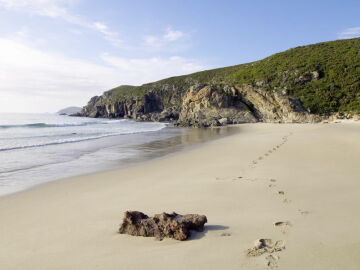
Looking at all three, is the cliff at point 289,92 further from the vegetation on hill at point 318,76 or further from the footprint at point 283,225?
the footprint at point 283,225

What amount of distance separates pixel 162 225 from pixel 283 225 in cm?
176

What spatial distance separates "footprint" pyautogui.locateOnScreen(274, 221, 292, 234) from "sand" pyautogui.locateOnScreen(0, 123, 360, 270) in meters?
0.03

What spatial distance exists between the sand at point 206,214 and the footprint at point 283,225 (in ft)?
0.09

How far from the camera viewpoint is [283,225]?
393cm

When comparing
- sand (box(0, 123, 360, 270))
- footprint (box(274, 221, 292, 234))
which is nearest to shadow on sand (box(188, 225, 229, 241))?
sand (box(0, 123, 360, 270))

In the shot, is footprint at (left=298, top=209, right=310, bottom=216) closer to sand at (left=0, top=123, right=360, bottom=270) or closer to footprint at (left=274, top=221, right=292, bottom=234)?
sand at (left=0, top=123, right=360, bottom=270)

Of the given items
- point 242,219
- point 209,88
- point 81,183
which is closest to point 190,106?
point 209,88

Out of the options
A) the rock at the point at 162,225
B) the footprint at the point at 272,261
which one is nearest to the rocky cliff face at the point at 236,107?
the rock at the point at 162,225

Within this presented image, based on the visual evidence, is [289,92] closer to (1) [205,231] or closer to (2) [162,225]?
(1) [205,231]

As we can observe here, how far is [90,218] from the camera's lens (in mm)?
4789

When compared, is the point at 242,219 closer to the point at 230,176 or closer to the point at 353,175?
the point at 230,176

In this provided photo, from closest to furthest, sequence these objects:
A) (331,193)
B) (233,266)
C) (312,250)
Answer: (233,266) < (312,250) < (331,193)

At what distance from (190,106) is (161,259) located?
49.8 meters

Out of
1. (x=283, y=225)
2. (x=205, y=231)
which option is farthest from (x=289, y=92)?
(x=205, y=231)
